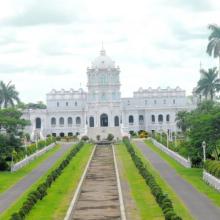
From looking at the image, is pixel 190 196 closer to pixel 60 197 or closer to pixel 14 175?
pixel 60 197

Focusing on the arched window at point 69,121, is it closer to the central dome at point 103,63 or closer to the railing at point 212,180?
the central dome at point 103,63

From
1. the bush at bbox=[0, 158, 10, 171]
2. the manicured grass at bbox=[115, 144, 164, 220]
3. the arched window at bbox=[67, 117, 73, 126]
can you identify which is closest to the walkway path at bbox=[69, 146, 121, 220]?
the manicured grass at bbox=[115, 144, 164, 220]

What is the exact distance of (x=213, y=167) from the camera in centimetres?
4131

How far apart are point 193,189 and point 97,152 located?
39746mm

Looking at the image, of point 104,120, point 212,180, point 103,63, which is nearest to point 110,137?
point 104,120

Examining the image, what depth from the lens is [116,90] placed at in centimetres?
12875

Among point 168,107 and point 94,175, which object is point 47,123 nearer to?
point 168,107

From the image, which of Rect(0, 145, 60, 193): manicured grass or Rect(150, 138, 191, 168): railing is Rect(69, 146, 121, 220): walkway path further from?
Rect(150, 138, 191, 168): railing

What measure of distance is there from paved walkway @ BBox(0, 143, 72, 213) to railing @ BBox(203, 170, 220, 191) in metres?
11.5

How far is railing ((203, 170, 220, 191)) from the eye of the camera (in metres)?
38.2

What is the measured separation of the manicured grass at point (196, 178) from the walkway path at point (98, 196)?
497 centimetres

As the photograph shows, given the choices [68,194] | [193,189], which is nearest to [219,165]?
[193,189]

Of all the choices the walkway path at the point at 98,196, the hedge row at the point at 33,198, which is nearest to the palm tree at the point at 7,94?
the walkway path at the point at 98,196

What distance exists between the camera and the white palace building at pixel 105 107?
127 m
